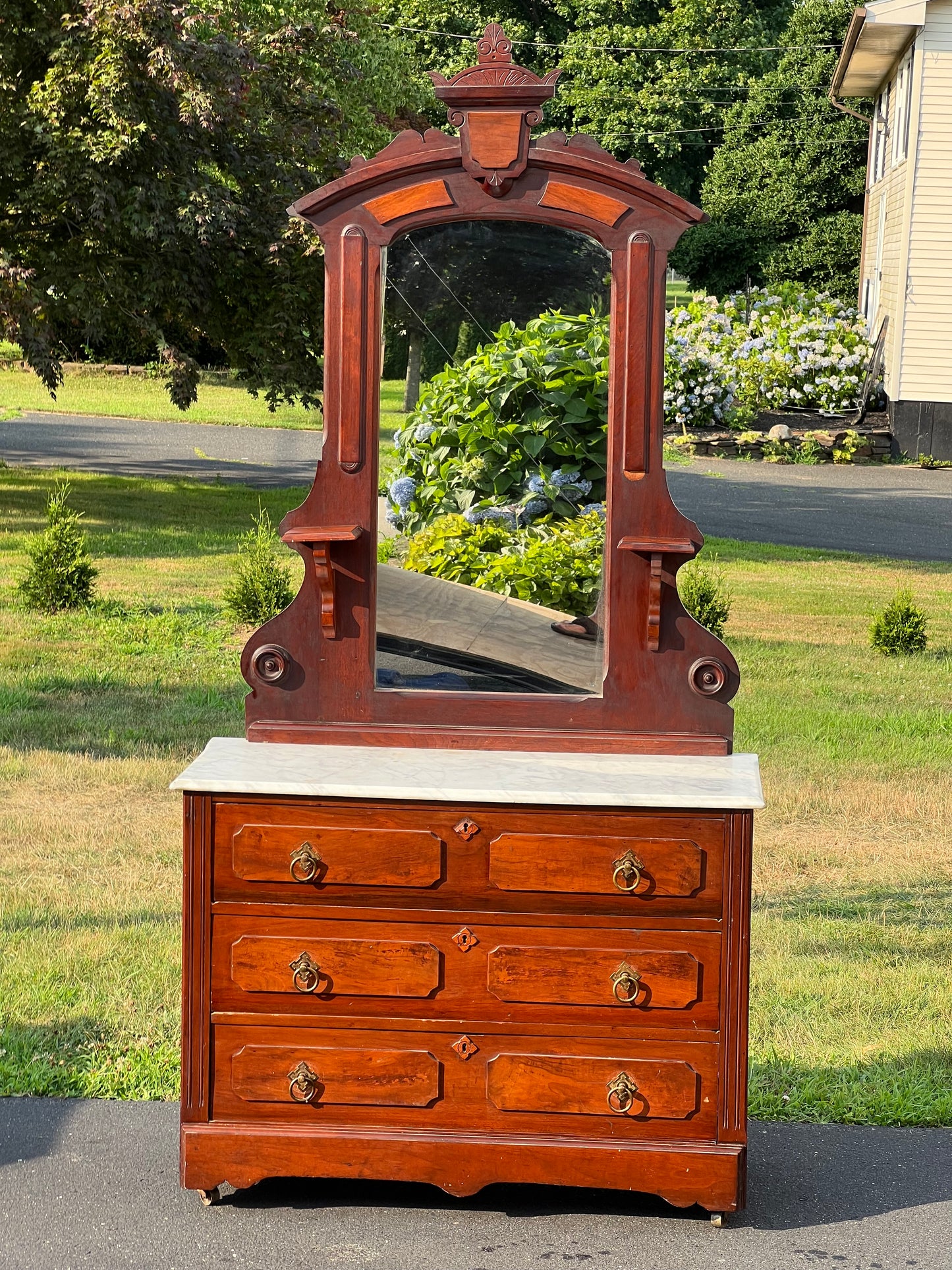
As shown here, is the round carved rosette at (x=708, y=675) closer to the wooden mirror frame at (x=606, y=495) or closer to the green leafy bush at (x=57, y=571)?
the wooden mirror frame at (x=606, y=495)

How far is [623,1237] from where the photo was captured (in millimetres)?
3234

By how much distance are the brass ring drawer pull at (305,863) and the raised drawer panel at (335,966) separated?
14 cm

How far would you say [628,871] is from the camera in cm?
321

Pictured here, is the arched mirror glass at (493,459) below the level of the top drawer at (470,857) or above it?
above

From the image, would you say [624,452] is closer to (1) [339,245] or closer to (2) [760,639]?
(1) [339,245]

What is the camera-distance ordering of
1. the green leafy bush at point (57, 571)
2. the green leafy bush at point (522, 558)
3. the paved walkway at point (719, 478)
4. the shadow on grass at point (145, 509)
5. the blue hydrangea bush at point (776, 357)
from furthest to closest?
the blue hydrangea bush at point (776, 357) → the paved walkway at point (719, 478) → the shadow on grass at point (145, 509) → the green leafy bush at point (57, 571) → the green leafy bush at point (522, 558)

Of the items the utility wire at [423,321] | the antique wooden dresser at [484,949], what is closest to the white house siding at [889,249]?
the utility wire at [423,321]

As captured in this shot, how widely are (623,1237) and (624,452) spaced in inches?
69.1

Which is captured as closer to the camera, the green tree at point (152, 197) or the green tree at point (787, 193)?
the green tree at point (152, 197)

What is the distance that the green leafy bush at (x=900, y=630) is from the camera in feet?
32.2

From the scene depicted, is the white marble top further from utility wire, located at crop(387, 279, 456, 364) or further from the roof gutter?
the roof gutter

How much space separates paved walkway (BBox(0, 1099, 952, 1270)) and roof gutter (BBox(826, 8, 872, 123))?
20.8 metres

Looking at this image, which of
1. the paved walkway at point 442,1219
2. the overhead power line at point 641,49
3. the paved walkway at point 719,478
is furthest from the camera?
the overhead power line at point 641,49

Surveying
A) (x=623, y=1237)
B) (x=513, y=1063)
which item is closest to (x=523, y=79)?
(x=513, y=1063)
